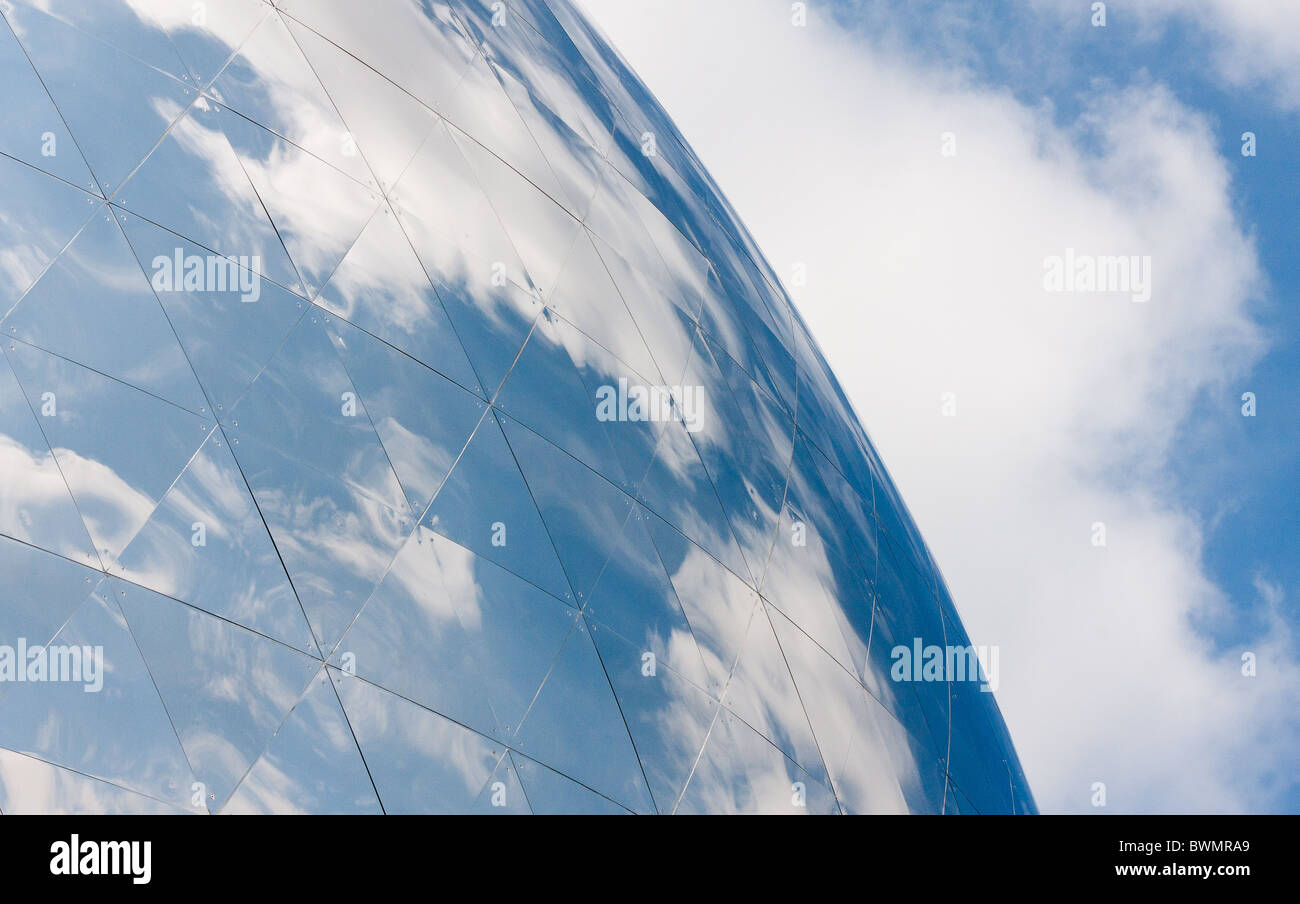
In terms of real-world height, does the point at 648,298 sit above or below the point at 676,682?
above

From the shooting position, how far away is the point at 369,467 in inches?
510

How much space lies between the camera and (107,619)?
419 inches

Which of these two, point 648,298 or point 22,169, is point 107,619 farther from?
point 648,298

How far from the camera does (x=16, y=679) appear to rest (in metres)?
10.2

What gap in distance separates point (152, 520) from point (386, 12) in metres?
10.6

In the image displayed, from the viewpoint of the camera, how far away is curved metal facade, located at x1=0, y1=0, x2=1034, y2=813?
Result: 10.9 m

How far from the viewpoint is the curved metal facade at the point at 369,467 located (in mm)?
10938

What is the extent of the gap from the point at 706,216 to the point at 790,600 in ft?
35.7

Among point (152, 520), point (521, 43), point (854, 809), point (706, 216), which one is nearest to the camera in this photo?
point (152, 520)

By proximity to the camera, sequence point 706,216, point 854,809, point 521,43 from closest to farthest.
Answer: point 854,809
point 521,43
point 706,216

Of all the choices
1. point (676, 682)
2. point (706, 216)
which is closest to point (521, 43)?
point (706, 216)

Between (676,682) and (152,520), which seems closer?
(152,520)
